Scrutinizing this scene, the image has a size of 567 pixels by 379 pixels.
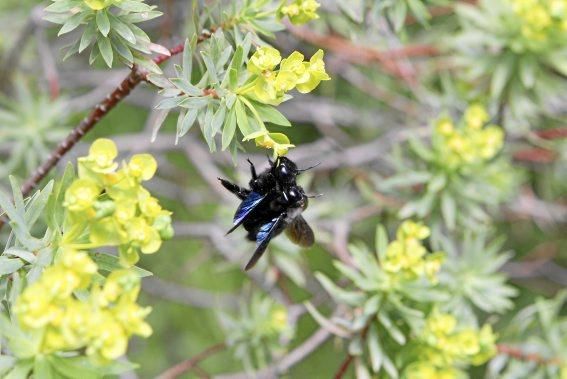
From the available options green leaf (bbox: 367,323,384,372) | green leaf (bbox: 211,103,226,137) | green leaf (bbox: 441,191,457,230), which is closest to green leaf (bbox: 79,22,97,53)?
green leaf (bbox: 211,103,226,137)

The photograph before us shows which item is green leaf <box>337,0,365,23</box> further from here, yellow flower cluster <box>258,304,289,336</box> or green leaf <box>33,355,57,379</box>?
green leaf <box>33,355,57,379</box>

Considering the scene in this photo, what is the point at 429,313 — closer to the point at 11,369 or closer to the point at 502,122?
the point at 502,122

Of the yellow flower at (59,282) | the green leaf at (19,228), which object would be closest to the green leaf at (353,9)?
the green leaf at (19,228)

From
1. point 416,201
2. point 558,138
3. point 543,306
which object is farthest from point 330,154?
point 543,306

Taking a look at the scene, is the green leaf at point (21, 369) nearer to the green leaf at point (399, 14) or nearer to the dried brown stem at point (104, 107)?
the dried brown stem at point (104, 107)

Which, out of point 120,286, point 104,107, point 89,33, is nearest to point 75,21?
point 89,33

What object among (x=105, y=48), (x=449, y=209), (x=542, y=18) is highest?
(x=105, y=48)

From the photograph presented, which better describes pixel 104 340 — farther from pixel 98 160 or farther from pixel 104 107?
pixel 104 107
